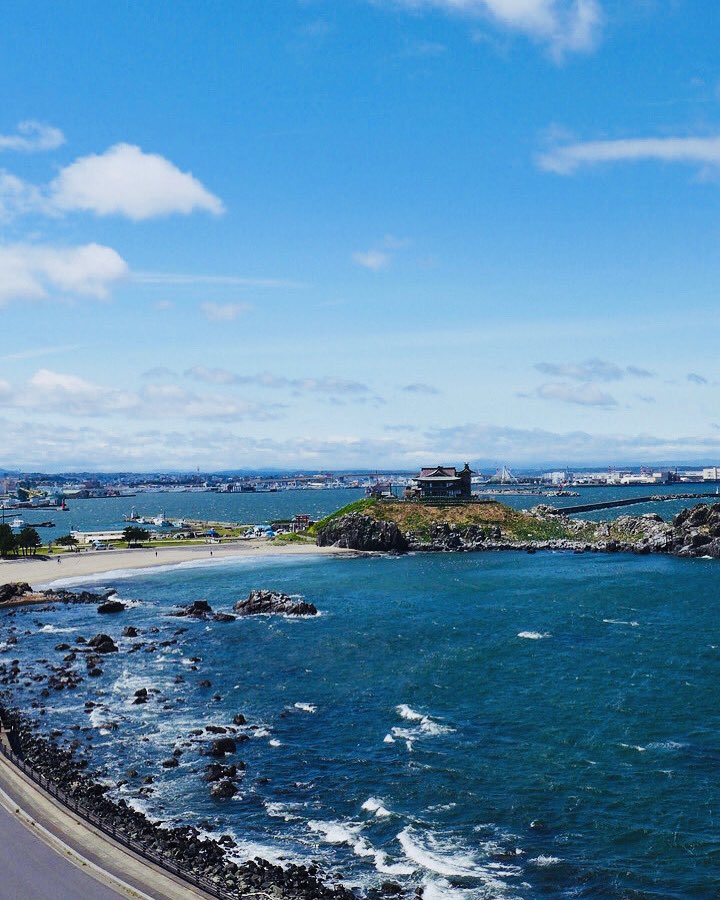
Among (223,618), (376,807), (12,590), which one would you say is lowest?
(376,807)

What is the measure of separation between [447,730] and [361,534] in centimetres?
10702

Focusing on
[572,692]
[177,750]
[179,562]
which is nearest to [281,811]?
[177,750]

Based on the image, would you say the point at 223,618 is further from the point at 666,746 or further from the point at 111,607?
the point at 666,746

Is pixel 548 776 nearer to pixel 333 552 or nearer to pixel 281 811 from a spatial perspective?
pixel 281 811

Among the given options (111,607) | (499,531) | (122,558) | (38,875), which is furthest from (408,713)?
(499,531)

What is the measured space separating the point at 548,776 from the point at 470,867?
11876 millimetres

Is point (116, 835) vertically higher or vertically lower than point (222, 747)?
higher

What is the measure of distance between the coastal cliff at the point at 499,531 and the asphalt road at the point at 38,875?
124991 millimetres

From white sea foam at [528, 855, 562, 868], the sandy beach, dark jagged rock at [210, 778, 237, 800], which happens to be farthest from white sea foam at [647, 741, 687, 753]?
the sandy beach

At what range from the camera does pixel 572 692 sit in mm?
65125

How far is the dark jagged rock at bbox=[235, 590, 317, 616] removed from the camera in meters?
101

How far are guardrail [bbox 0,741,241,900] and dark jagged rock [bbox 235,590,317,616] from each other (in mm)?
52554

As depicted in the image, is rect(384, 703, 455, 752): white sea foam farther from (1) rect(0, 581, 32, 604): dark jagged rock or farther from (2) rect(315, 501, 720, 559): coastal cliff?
(2) rect(315, 501, 720, 559): coastal cliff

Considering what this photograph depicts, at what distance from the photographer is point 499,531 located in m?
170
